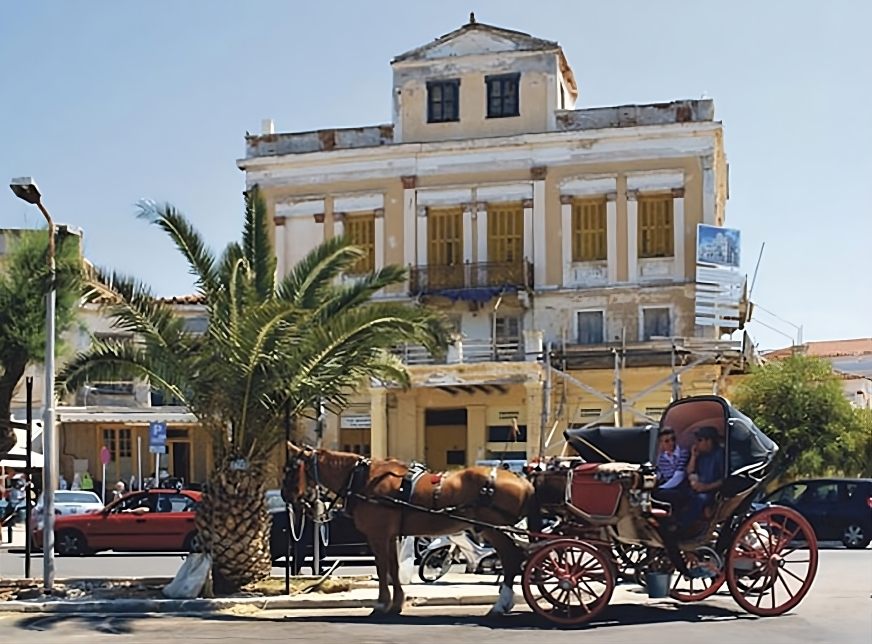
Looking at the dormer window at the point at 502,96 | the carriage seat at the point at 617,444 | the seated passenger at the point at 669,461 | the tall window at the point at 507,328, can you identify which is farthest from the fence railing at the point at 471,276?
the seated passenger at the point at 669,461

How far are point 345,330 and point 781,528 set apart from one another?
593 cm

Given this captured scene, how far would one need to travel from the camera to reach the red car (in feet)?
85.0

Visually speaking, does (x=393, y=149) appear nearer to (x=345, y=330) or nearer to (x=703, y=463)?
(x=345, y=330)

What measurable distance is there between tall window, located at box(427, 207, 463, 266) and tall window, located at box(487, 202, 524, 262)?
101 cm

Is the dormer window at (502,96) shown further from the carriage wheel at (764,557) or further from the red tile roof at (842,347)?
the red tile roof at (842,347)

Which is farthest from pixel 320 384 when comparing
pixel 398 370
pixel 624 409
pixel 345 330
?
pixel 624 409

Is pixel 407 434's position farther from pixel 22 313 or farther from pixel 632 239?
pixel 22 313

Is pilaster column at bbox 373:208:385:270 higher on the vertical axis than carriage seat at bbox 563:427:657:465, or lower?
higher

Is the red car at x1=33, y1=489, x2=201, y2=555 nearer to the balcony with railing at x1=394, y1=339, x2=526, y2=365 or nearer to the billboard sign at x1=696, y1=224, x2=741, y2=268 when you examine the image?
the balcony with railing at x1=394, y1=339, x2=526, y2=365

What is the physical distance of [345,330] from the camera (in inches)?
656

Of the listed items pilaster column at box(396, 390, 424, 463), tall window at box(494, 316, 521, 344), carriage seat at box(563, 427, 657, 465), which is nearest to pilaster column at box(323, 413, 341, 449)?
pilaster column at box(396, 390, 424, 463)

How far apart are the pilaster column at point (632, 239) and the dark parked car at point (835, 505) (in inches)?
583

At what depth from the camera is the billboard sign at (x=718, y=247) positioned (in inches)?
1566

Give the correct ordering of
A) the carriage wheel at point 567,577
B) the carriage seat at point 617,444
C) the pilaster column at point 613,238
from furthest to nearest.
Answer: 1. the pilaster column at point 613,238
2. the carriage seat at point 617,444
3. the carriage wheel at point 567,577
